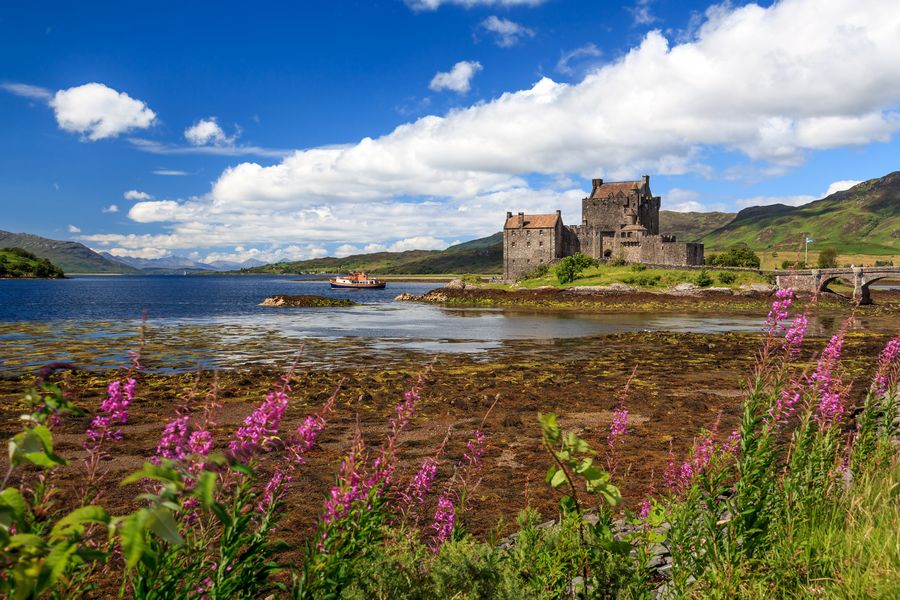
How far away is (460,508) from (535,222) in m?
117

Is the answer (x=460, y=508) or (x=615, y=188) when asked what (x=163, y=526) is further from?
(x=615, y=188)

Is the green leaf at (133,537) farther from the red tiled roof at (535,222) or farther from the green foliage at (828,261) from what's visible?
the green foliage at (828,261)

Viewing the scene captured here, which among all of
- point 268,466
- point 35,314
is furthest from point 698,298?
point 35,314

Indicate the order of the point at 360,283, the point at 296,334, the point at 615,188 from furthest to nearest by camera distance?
1. the point at 360,283
2. the point at 615,188
3. the point at 296,334

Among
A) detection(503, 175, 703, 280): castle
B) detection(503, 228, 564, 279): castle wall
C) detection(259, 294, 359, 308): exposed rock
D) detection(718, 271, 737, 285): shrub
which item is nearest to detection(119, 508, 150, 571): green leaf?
detection(259, 294, 359, 308): exposed rock

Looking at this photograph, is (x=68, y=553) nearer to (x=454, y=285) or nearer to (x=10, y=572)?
(x=10, y=572)

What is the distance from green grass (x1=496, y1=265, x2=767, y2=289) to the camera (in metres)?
88.8

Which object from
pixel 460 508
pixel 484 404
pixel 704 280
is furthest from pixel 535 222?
pixel 460 508

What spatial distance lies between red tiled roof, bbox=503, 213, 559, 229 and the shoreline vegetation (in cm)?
10525

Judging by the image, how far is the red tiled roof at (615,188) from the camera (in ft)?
406

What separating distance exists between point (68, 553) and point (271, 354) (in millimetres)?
32127

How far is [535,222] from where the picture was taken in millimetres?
121125

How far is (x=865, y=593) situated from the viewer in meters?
5.62

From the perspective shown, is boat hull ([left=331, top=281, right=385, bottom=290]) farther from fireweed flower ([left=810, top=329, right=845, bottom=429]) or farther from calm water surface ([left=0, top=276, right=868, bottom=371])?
fireweed flower ([left=810, top=329, right=845, bottom=429])
